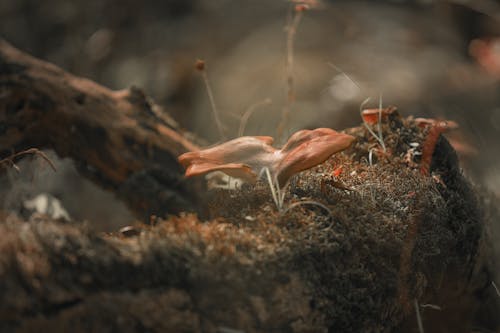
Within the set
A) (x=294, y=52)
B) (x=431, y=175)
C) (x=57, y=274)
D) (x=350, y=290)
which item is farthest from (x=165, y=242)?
(x=294, y=52)

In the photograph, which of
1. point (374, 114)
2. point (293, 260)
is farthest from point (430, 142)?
point (293, 260)

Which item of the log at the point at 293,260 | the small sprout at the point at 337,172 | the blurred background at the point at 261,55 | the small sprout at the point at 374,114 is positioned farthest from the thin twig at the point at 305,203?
the blurred background at the point at 261,55

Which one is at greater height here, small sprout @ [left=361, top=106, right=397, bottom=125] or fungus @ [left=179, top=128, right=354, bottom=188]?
small sprout @ [left=361, top=106, right=397, bottom=125]

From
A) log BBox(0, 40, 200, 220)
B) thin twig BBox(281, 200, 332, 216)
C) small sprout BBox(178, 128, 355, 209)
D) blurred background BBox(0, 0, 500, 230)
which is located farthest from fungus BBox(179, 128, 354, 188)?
blurred background BBox(0, 0, 500, 230)

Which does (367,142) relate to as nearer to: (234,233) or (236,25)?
(234,233)

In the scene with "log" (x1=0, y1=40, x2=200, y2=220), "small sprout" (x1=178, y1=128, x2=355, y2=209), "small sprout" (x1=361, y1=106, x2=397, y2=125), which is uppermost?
"small sprout" (x1=361, y1=106, x2=397, y2=125)

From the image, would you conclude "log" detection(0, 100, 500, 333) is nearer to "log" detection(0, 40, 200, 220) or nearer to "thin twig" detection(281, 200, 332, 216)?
"thin twig" detection(281, 200, 332, 216)

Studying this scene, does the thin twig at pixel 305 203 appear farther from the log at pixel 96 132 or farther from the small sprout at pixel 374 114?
the log at pixel 96 132
